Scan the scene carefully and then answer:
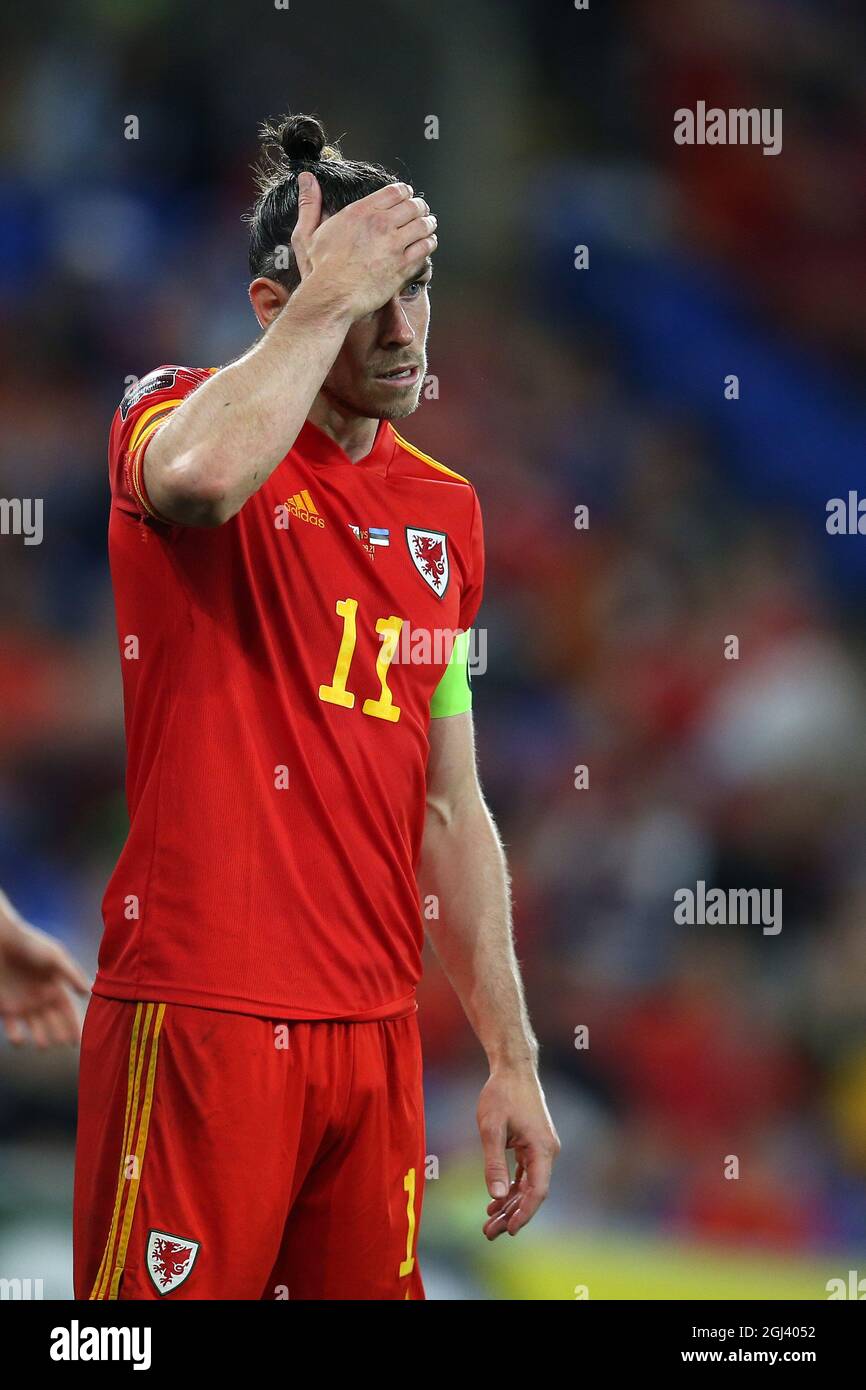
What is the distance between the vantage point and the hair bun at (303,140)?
2.13m

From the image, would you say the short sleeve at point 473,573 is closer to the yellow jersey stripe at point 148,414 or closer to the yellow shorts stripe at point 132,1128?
the yellow jersey stripe at point 148,414

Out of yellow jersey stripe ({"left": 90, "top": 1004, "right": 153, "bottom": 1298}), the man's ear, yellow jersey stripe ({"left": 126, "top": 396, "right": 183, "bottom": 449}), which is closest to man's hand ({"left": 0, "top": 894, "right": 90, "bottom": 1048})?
yellow jersey stripe ({"left": 90, "top": 1004, "right": 153, "bottom": 1298})

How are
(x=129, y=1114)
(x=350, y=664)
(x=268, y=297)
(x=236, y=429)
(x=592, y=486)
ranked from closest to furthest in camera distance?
(x=236, y=429) < (x=129, y=1114) < (x=350, y=664) < (x=268, y=297) < (x=592, y=486)

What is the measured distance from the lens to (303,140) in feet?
7.00

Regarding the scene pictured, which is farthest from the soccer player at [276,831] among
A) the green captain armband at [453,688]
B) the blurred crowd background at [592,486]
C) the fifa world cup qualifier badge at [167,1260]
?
the blurred crowd background at [592,486]

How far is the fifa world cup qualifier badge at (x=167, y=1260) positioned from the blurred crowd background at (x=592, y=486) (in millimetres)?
2254

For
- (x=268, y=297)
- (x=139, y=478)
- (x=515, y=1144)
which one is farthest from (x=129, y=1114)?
(x=268, y=297)

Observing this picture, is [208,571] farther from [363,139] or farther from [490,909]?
[363,139]

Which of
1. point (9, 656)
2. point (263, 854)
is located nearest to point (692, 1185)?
point (9, 656)

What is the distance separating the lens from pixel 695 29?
475 cm

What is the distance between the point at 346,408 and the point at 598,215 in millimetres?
2847

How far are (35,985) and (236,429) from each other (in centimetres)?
67

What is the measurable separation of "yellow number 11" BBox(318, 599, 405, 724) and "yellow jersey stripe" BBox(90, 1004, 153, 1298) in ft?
1.43

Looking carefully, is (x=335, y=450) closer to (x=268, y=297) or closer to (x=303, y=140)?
(x=268, y=297)
